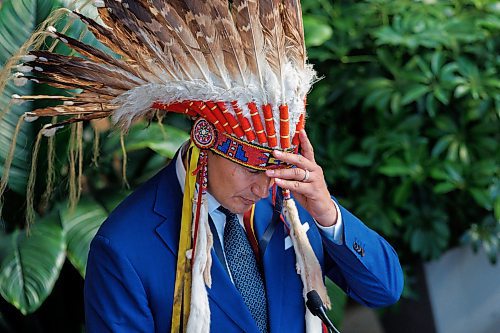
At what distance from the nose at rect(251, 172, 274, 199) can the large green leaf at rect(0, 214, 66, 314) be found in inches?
48.0

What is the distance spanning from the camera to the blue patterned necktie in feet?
7.50

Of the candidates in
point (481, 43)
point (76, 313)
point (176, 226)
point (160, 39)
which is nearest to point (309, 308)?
point (176, 226)

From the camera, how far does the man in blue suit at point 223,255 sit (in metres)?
2.13

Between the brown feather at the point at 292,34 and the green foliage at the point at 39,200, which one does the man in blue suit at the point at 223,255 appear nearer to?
the brown feather at the point at 292,34

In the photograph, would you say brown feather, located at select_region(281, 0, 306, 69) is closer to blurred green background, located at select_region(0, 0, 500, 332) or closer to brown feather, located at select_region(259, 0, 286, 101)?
brown feather, located at select_region(259, 0, 286, 101)

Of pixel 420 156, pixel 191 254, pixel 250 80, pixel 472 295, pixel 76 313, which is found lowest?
pixel 472 295

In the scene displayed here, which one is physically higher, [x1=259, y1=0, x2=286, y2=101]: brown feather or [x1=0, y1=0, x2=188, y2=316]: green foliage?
[x1=259, y1=0, x2=286, y2=101]: brown feather

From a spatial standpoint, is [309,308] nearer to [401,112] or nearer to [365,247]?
[365,247]

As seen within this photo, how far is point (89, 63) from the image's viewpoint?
6.61ft

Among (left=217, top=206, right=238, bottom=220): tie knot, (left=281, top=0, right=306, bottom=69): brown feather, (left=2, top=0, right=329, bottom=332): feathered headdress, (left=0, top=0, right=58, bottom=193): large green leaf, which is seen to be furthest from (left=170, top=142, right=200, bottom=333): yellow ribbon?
(left=0, top=0, right=58, bottom=193): large green leaf

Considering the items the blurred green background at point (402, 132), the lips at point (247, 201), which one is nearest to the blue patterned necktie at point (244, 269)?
the lips at point (247, 201)

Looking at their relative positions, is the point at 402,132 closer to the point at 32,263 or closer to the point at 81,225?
the point at 81,225

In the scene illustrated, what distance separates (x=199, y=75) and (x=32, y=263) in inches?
55.8

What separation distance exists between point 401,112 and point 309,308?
229 cm
